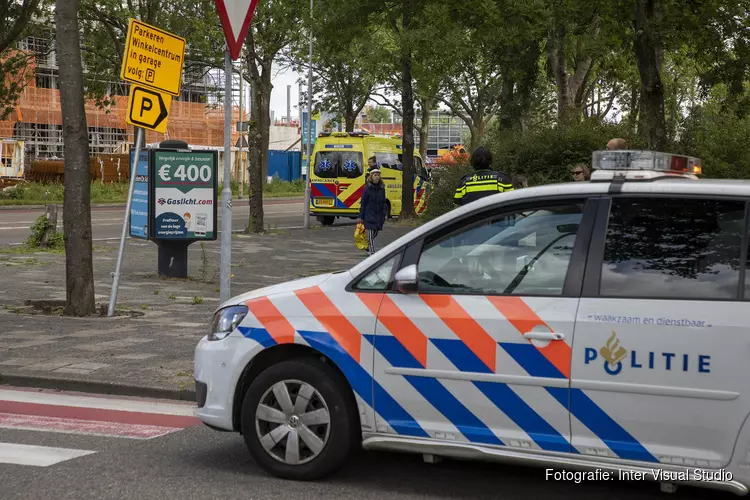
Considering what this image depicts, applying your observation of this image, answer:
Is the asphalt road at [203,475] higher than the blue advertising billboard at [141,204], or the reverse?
the blue advertising billboard at [141,204]

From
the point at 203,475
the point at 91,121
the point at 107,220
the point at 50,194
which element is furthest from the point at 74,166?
the point at 91,121

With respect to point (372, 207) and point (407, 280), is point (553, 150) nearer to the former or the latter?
point (372, 207)

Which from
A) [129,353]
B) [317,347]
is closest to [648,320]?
[317,347]

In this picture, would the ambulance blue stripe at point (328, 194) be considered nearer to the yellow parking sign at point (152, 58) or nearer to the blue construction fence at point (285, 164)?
the yellow parking sign at point (152, 58)

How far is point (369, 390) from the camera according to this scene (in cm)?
536

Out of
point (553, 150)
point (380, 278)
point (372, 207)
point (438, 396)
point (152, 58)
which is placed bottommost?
point (372, 207)

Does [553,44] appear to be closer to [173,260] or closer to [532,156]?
[532,156]

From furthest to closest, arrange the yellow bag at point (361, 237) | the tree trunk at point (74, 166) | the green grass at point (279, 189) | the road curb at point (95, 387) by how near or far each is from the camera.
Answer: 1. the green grass at point (279, 189)
2. the yellow bag at point (361, 237)
3. the tree trunk at point (74, 166)
4. the road curb at point (95, 387)

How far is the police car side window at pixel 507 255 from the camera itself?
16.8 ft

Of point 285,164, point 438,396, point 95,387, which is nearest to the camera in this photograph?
point 438,396

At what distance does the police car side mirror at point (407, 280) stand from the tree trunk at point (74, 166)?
6764 mm

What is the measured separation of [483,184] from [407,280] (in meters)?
4.84

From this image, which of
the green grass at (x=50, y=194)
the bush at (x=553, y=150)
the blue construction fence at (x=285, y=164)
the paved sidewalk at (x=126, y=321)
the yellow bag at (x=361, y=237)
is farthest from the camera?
→ the blue construction fence at (x=285, y=164)

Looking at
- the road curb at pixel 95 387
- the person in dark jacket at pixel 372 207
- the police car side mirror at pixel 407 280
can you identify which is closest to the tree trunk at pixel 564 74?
the person in dark jacket at pixel 372 207
